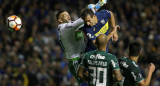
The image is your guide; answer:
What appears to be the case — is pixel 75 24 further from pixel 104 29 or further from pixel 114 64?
pixel 114 64

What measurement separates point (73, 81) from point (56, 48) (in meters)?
1.80

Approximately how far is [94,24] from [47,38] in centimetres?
855

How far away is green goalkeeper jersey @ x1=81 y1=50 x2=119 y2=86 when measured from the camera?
21.8 ft

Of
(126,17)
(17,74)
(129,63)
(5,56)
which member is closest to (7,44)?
(5,56)

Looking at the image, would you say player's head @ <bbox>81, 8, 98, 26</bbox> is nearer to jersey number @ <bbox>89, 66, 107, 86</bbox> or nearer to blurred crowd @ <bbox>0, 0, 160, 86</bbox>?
jersey number @ <bbox>89, 66, 107, 86</bbox>

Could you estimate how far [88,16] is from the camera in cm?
718

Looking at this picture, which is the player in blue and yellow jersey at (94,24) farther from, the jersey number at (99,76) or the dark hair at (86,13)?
the jersey number at (99,76)

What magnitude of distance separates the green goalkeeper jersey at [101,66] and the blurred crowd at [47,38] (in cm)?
615

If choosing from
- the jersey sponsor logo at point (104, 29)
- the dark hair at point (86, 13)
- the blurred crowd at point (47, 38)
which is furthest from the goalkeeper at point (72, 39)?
the blurred crowd at point (47, 38)

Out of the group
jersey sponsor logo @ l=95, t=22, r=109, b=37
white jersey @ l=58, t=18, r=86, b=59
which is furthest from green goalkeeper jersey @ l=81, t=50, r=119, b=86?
white jersey @ l=58, t=18, r=86, b=59

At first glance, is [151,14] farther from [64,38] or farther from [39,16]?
[64,38]

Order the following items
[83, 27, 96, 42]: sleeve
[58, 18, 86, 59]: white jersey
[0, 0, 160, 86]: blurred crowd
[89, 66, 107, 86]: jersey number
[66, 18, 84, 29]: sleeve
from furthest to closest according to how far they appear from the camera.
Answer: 1. [0, 0, 160, 86]: blurred crowd
2. [58, 18, 86, 59]: white jersey
3. [83, 27, 96, 42]: sleeve
4. [66, 18, 84, 29]: sleeve
5. [89, 66, 107, 86]: jersey number

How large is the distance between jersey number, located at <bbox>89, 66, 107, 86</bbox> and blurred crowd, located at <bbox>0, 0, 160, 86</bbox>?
6175 mm

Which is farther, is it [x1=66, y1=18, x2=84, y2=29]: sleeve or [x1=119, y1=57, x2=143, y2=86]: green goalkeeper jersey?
[x1=66, y1=18, x2=84, y2=29]: sleeve
